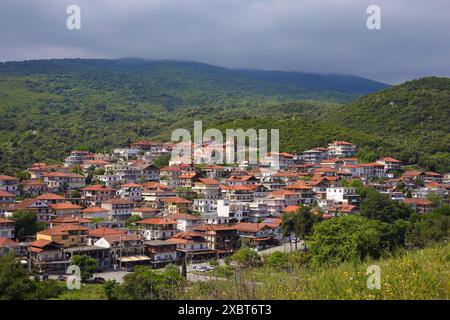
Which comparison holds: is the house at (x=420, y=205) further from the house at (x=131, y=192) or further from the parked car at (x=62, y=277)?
the parked car at (x=62, y=277)

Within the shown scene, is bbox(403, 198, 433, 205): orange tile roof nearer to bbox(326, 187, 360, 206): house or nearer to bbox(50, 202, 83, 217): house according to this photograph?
bbox(326, 187, 360, 206): house

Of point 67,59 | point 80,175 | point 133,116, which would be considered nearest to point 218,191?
point 80,175

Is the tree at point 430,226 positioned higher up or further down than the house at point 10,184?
further down

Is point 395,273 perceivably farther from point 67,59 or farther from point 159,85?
point 67,59

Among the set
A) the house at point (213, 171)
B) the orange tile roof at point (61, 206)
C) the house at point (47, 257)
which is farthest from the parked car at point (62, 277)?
the house at point (213, 171)

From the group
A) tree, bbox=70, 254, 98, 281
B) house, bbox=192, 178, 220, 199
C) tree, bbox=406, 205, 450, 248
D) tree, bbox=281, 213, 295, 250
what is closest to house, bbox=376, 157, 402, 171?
tree, bbox=406, 205, 450, 248

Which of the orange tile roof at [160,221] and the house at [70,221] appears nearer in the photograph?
the house at [70,221]

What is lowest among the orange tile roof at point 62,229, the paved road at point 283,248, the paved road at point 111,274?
the paved road at point 283,248

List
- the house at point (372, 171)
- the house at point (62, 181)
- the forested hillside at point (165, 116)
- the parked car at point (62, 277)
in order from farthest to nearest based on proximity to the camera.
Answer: the forested hillside at point (165, 116), the house at point (372, 171), the house at point (62, 181), the parked car at point (62, 277)

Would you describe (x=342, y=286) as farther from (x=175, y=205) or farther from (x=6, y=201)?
(x=6, y=201)
